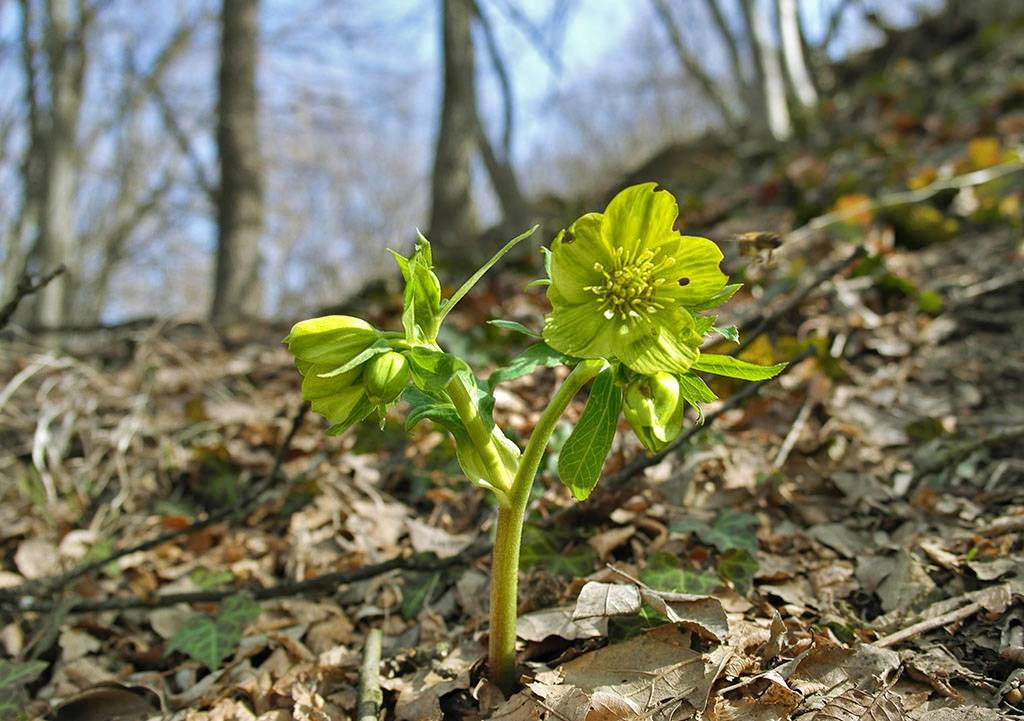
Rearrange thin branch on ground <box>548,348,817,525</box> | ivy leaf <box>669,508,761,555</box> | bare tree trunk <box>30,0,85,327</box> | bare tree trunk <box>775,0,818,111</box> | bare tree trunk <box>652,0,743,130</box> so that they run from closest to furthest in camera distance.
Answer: ivy leaf <box>669,508,761,555</box> < thin branch on ground <box>548,348,817,525</box> < bare tree trunk <box>775,0,818,111</box> < bare tree trunk <box>30,0,85,327</box> < bare tree trunk <box>652,0,743,130</box>

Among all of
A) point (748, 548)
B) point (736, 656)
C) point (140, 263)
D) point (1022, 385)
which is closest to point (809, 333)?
point (1022, 385)

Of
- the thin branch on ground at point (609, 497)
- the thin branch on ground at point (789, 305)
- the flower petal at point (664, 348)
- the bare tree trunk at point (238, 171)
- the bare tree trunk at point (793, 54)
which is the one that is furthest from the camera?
the bare tree trunk at point (793, 54)

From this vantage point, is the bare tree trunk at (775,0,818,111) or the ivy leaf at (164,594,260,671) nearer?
the ivy leaf at (164,594,260,671)

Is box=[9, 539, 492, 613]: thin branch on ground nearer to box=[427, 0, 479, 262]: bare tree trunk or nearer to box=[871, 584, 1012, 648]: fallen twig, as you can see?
box=[871, 584, 1012, 648]: fallen twig

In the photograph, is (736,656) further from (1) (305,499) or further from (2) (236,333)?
(2) (236,333)

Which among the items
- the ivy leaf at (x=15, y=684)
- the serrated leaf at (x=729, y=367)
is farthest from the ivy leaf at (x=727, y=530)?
the ivy leaf at (x=15, y=684)

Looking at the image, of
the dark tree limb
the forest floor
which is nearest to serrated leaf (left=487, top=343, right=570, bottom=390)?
the forest floor

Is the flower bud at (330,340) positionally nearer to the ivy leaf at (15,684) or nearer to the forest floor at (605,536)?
the forest floor at (605,536)

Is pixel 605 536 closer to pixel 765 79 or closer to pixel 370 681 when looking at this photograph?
pixel 370 681
